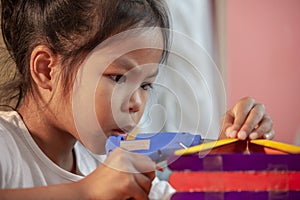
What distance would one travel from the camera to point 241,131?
662 mm

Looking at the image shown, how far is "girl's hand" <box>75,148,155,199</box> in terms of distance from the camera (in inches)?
23.1

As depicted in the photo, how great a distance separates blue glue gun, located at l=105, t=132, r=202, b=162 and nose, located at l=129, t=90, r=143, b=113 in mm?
87

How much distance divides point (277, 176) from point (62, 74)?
432 mm

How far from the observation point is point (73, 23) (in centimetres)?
79

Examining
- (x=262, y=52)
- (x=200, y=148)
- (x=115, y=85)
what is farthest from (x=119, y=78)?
(x=262, y=52)

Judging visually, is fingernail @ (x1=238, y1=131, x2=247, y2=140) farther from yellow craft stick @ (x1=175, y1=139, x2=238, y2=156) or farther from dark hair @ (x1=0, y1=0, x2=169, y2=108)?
dark hair @ (x1=0, y1=0, x2=169, y2=108)

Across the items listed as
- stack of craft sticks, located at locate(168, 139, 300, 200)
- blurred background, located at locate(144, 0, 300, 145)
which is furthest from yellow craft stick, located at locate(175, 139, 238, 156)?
blurred background, located at locate(144, 0, 300, 145)

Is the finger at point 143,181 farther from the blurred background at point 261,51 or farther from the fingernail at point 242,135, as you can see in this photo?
the blurred background at point 261,51

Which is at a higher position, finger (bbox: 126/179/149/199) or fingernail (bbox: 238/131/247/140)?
fingernail (bbox: 238/131/247/140)

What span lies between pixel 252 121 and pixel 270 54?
0.56 metres

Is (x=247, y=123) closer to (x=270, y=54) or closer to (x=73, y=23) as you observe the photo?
(x=73, y=23)

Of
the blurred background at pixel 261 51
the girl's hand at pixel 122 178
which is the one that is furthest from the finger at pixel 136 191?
the blurred background at pixel 261 51

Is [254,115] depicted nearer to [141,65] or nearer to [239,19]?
[141,65]

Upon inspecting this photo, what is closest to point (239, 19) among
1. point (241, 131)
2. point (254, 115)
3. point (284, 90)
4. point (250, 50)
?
point (250, 50)
